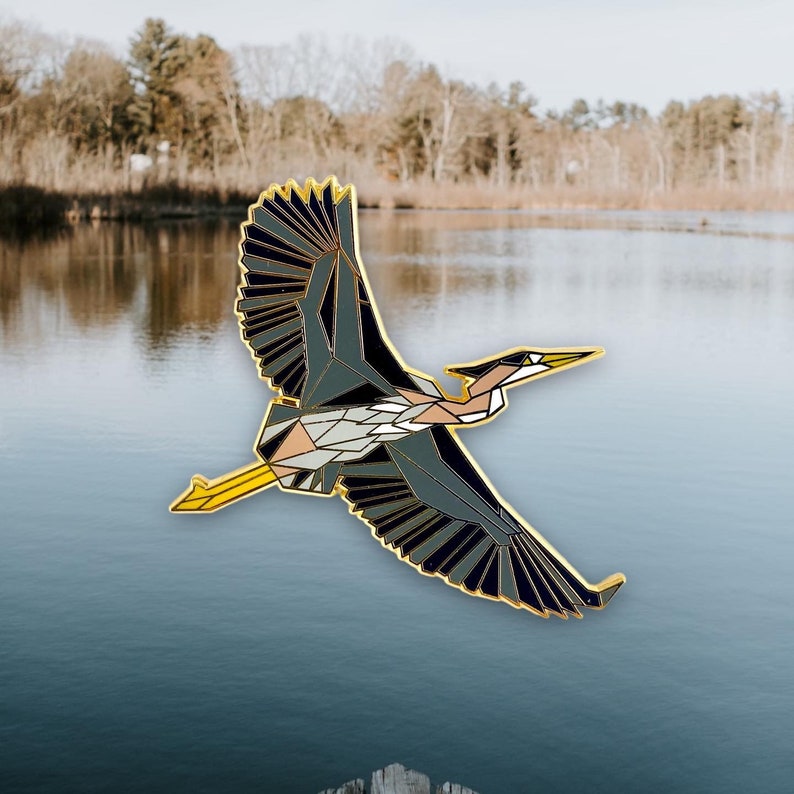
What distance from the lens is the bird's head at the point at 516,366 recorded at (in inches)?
165

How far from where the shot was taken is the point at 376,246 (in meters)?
18.5

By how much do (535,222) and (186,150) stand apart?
1780 cm

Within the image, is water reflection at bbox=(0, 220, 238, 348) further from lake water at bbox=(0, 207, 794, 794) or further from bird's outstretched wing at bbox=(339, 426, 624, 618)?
bird's outstretched wing at bbox=(339, 426, 624, 618)

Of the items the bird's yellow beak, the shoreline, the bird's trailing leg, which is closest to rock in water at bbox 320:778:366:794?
the bird's trailing leg

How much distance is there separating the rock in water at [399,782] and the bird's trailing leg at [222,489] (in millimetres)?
1334

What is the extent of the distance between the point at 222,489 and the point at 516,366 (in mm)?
1144

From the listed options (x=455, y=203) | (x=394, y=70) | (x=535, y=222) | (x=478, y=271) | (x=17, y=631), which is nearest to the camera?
(x=17, y=631)

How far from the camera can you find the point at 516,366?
13.9 ft

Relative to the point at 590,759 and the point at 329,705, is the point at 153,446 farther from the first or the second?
the point at 590,759

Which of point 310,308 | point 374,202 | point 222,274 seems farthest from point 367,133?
point 310,308

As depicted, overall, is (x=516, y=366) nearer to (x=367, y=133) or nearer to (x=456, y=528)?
(x=456, y=528)

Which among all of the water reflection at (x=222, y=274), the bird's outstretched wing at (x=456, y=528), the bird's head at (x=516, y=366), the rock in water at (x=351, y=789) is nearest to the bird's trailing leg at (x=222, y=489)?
the bird's outstretched wing at (x=456, y=528)

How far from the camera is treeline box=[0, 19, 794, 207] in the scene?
3156cm

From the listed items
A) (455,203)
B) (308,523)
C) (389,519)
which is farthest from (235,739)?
(455,203)
